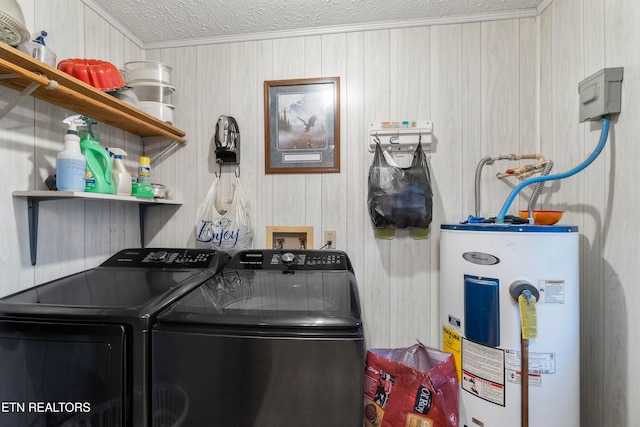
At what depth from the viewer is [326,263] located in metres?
1.47

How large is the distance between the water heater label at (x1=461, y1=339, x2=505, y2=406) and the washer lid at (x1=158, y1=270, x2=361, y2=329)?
1.79 feet

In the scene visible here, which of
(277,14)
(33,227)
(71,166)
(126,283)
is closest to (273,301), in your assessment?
(126,283)

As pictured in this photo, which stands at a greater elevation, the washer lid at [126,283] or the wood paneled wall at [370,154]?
the wood paneled wall at [370,154]

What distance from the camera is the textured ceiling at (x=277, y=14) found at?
148 cm

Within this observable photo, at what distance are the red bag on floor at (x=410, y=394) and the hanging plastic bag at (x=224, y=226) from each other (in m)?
0.91

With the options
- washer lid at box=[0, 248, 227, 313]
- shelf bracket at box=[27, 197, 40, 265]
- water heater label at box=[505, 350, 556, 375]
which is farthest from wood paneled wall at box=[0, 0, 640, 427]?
Answer: water heater label at box=[505, 350, 556, 375]

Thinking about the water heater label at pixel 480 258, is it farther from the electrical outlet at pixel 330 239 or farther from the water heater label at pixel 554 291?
the electrical outlet at pixel 330 239

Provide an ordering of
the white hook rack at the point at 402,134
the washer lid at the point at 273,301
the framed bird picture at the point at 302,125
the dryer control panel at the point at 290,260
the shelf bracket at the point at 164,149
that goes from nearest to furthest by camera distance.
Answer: the washer lid at the point at 273,301
the dryer control panel at the point at 290,260
the white hook rack at the point at 402,134
the framed bird picture at the point at 302,125
the shelf bracket at the point at 164,149

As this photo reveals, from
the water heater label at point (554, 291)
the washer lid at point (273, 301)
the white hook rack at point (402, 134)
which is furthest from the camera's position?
the white hook rack at point (402, 134)

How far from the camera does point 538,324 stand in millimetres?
1034

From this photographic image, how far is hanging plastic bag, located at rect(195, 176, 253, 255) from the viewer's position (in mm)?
1584

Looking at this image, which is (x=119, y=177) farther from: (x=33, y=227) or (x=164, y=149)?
(x=164, y=149)

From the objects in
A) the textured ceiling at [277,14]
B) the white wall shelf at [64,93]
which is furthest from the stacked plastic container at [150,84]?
the textured ceiling at [277,14]

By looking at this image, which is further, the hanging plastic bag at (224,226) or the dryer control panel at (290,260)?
the hanging plastic bag at (224,226)
